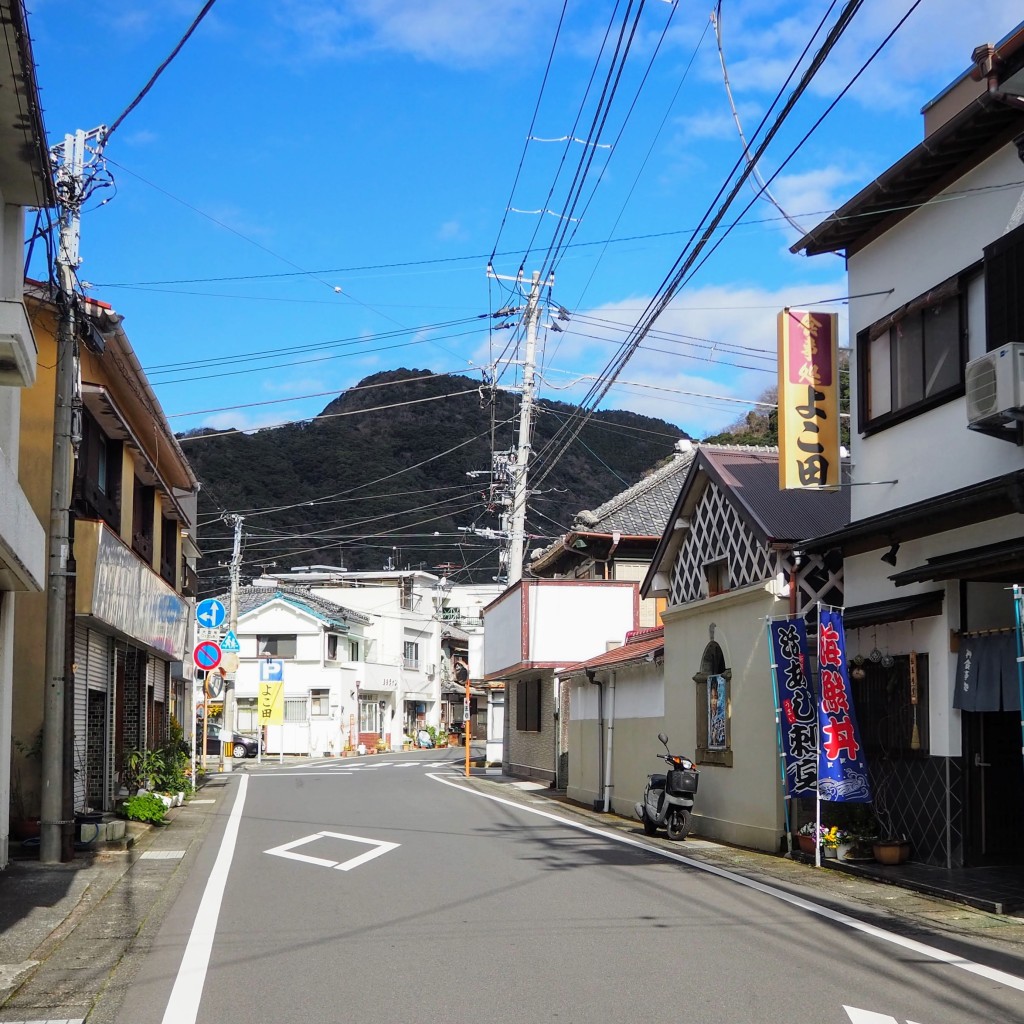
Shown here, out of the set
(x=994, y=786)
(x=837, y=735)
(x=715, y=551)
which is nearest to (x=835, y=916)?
(x=994, y=786)

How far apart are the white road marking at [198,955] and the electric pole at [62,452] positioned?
216 centimetres

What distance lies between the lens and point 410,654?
2913 inches

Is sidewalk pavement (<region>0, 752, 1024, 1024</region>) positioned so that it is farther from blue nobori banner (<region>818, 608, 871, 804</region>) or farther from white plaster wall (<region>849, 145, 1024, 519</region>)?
white plaster wall (<region>849, 145, 1024, 519</region>)

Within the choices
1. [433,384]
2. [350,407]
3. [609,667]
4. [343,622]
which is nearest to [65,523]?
[609,667]

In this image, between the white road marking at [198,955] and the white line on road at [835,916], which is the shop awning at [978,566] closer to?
the white line on road at [835,916]

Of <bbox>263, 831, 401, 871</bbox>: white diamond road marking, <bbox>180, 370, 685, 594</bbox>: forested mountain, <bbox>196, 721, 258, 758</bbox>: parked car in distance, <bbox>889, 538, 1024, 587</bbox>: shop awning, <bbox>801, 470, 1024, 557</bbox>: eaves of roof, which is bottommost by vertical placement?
<bbox>196, 721, 258, 758</bbox>: parked car in distance

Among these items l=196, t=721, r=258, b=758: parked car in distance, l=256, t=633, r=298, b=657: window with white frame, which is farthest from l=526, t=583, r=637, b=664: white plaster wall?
l=256, t=633, r=298, b=657: window with white frame

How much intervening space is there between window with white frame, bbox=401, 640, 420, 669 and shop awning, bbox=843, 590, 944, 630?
59.9 metres

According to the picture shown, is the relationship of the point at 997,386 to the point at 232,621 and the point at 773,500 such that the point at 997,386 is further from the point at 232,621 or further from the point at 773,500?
the point at 232,621

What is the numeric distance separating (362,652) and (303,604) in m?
7.74

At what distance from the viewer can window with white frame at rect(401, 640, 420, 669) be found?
7250 centimetres

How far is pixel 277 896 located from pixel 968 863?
266 inches

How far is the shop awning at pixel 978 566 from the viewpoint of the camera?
1045 centimetres

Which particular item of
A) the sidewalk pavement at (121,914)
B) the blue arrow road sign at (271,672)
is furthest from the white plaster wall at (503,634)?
the sidewalk pavement at (121,914)
